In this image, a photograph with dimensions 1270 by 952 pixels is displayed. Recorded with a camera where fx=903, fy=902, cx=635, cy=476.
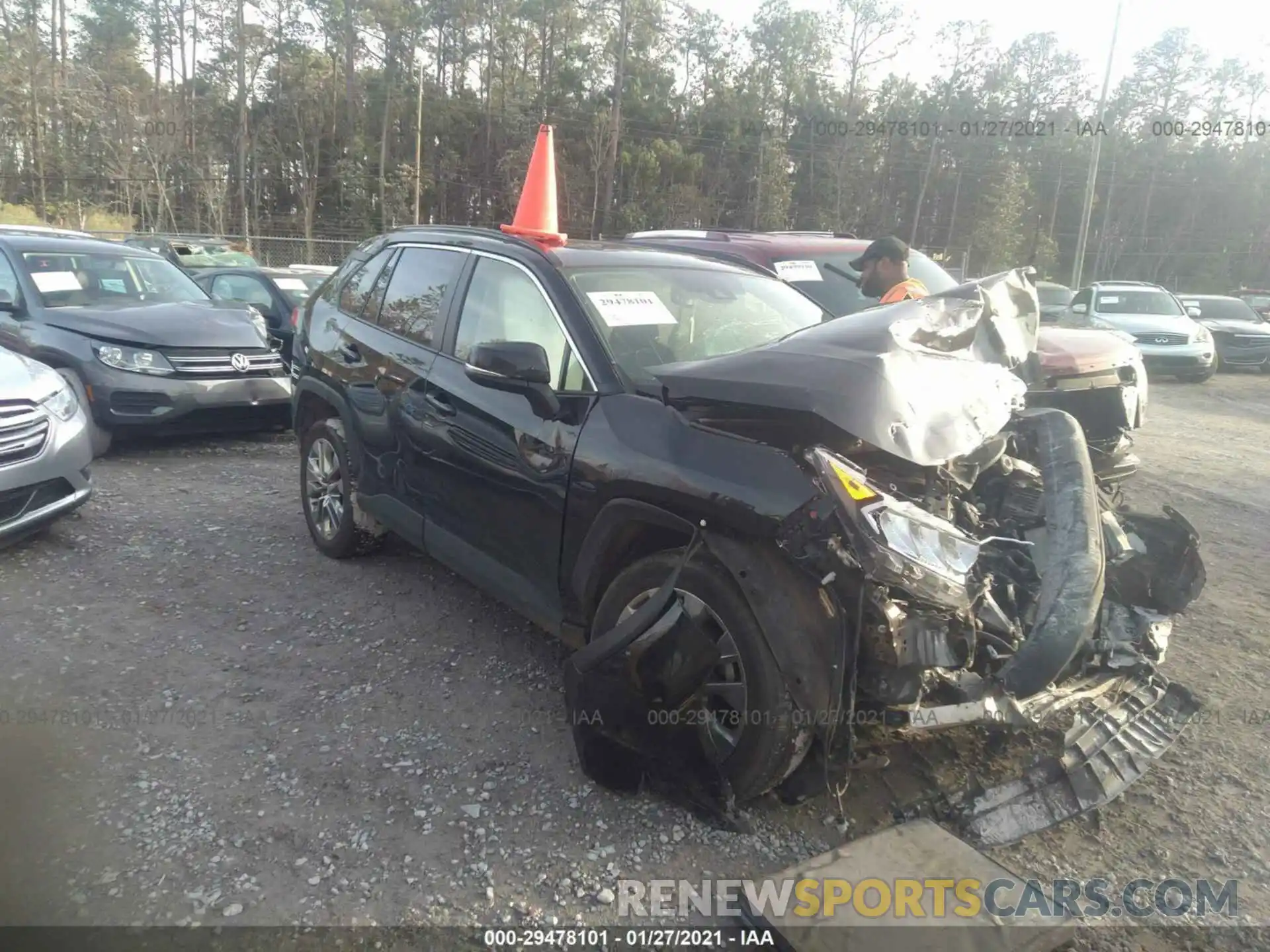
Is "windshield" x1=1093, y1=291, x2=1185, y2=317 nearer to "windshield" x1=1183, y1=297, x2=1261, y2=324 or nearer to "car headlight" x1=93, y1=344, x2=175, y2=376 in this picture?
"windshield" x1=1183, y1=297, x2=1261, y2=324

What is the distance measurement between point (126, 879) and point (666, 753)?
1627 mm

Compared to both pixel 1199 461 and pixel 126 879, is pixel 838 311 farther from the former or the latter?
pixel 126 879

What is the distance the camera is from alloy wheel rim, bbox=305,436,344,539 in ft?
17.0

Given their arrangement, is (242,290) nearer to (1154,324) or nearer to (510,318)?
(510,318)

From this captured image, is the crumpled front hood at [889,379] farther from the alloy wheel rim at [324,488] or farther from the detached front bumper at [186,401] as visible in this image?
the detached front bumper at [186,401]

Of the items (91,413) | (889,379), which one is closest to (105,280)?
(91,413)

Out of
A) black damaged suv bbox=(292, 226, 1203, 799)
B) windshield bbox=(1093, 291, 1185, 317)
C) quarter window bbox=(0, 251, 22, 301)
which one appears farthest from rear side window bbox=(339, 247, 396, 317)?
windshield bbox=(1093, 291, 1185, 317)

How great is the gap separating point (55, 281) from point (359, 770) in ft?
21.8

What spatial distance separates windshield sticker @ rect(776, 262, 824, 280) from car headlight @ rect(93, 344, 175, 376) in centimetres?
500

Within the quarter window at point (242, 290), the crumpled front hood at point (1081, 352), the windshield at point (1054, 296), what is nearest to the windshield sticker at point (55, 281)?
the quarter window at point (242, 290)

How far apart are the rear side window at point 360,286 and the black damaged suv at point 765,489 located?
549mm

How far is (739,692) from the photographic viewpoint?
2842mm

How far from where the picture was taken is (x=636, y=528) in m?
3.19

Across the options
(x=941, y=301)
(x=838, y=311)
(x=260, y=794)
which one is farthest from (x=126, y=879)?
(x=838, y=311)
